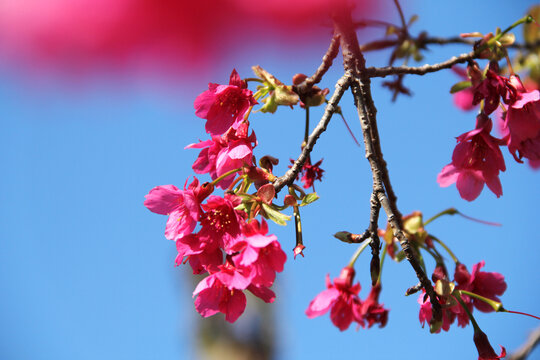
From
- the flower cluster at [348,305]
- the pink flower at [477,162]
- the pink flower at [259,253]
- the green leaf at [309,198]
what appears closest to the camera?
the pink flower at [259,253]

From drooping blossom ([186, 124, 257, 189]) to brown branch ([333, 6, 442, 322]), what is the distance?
0.17 meters

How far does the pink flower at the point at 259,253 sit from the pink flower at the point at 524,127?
446 mm

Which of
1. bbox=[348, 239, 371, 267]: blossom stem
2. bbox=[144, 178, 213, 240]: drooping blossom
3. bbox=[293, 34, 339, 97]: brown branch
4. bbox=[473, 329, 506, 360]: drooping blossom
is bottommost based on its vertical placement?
bbox=[473, 329, 506, 360]: drooping blossom

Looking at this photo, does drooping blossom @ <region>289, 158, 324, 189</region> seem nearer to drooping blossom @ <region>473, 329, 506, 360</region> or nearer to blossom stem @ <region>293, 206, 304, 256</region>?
blossom stem @ <region>293, 206, 304, 256</region>

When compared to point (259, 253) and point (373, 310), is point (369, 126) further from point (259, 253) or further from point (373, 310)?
point (373, 310)

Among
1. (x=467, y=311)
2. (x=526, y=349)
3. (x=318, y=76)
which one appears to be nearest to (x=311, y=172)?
(x=318, y=76)

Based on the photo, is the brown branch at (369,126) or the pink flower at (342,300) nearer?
the brown branch at (369,126)

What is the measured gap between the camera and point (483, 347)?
73 centimetres

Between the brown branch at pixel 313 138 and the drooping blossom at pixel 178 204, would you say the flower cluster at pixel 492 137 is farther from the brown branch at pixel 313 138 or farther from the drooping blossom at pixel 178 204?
the drooping blossom at pixel 178 204

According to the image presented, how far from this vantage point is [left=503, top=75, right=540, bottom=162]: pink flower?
794 millimetres

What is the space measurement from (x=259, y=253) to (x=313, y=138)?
19 centimetres

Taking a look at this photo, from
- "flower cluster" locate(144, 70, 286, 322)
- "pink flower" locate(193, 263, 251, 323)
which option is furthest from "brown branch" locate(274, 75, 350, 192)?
"pink flower" locate(193, 263, 251, 323)

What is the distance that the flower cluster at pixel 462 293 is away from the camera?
2.39 ft

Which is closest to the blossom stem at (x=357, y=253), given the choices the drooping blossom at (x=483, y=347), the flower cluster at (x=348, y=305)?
the flower cluster at (x=348, y=305)
